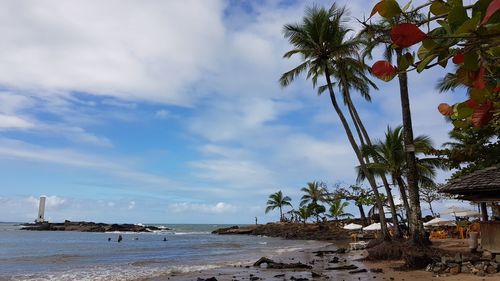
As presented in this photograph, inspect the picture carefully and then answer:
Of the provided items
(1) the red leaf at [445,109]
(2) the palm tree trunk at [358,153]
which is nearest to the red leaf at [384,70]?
(1) the red leaf at [445,109]

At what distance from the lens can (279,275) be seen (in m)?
16.0

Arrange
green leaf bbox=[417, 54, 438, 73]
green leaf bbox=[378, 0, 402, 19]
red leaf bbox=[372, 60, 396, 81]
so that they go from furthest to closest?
red leaf bbox=[372, 60, 396, 81]
green leaf bbox=[417, 54, 438, 73]
green leaf bbox=[378, 0, 402, 19]

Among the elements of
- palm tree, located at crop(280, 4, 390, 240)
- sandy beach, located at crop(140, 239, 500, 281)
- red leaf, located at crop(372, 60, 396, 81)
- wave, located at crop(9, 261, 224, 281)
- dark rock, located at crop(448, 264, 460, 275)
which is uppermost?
palm tree, located at crop(280, 4, 390, 240)

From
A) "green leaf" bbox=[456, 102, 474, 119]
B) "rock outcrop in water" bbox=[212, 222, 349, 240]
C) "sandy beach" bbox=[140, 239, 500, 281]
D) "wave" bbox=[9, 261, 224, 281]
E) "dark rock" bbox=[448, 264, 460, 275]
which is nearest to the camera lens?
"green leaf" bbox=[456, 102, 474, 119]

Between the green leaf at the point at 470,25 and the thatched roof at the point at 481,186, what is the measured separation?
1198 cm

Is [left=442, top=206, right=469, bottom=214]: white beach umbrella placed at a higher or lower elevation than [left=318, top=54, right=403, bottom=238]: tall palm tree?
lower

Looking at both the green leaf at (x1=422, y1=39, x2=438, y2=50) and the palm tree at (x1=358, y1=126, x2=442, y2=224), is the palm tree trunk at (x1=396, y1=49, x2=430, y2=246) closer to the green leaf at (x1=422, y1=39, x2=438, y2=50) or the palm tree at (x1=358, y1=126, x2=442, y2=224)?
the palm tree at (x1=358, y1=126, x2=442, y2=224)

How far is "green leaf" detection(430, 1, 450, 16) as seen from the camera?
1.82 m

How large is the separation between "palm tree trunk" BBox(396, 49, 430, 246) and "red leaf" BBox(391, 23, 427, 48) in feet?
49.7

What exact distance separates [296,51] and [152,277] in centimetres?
1191

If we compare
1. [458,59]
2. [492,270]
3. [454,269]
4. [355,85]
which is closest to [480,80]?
[458,59]

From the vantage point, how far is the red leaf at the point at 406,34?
5.14 ft

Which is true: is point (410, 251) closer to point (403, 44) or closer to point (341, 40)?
point (341, 40)

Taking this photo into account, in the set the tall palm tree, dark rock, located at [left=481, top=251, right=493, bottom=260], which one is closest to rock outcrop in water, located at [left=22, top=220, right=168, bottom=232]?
the tall palm tree
